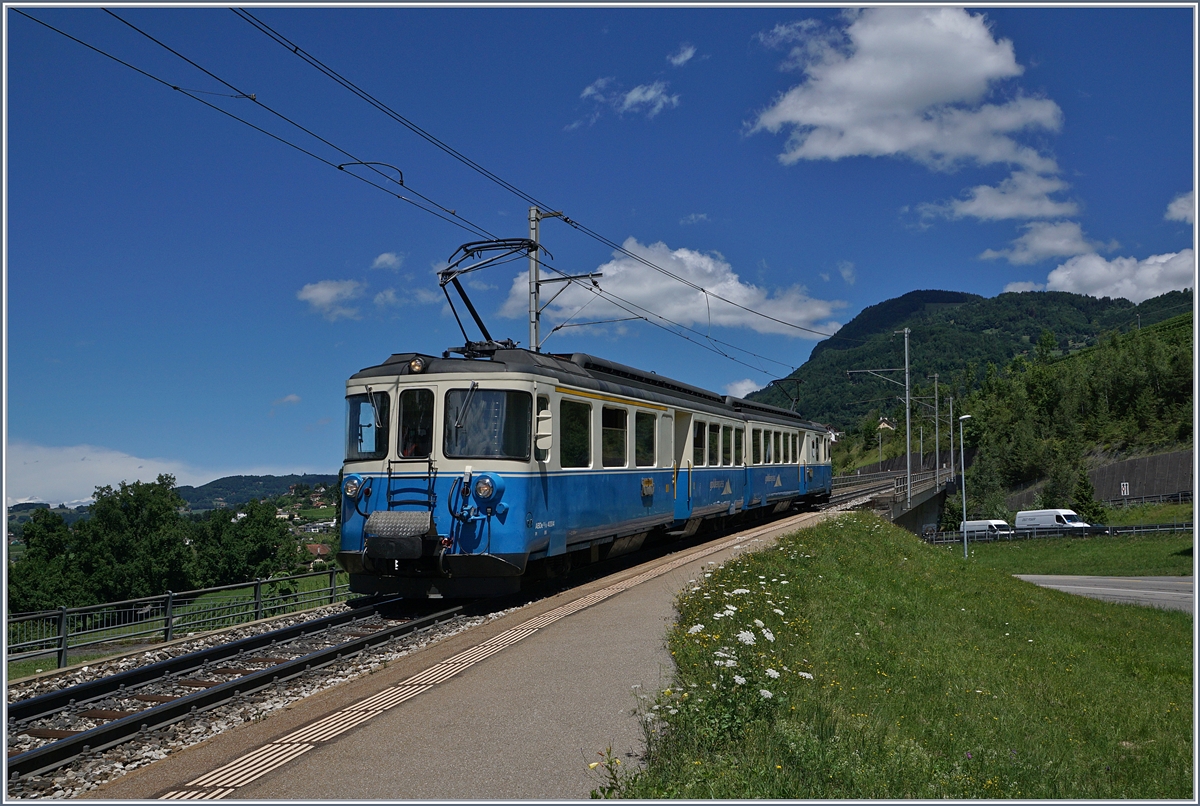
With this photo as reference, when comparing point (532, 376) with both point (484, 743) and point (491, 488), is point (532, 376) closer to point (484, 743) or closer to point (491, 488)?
point (491, 488)

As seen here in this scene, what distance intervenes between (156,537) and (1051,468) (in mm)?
85660

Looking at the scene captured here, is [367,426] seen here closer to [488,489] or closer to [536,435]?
[488,489]

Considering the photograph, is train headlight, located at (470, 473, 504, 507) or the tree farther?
the tree

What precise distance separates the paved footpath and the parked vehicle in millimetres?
66245

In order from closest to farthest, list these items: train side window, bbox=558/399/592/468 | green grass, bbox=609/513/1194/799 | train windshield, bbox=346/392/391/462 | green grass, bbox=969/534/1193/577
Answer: green grass, bbox=609/513/1194/799, train windshield, bbox=346/392/391/462, train side window, bbox=558/399/592/468, green grass, bbox=969/534/1193/577

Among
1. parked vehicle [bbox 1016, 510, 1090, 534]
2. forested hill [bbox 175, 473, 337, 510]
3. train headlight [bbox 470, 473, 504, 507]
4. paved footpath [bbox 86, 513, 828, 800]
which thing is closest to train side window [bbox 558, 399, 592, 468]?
train headlight [bbox 470, 473, 504, 507]

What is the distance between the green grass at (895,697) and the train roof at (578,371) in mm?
3635

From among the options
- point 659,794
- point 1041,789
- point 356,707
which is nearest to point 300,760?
point 356,707

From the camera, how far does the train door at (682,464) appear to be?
1842 centimetres

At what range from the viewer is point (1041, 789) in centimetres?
670

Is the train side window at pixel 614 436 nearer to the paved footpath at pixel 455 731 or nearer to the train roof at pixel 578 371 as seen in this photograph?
the train roof at pixel 578 371

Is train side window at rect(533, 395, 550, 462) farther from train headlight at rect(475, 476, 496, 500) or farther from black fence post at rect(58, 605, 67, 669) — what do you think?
black fence post at rect(58, 605, 67, 669)

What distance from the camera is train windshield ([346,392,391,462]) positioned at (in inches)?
499

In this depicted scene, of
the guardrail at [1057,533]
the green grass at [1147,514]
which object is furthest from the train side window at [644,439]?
the green grass at [1147,514]
